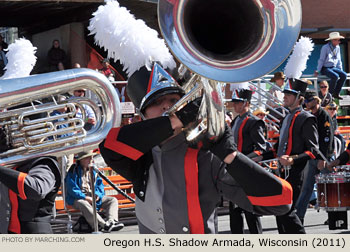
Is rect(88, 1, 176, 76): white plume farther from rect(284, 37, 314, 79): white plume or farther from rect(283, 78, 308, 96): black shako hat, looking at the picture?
rect(284, 37, 314, 79): white plume

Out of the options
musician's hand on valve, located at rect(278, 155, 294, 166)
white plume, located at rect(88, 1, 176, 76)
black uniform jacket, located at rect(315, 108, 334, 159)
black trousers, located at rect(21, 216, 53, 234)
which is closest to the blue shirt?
black uniform jacket, located at rect(315, 108, 334, 159)

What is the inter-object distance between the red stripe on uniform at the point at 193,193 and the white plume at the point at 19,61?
257 cm

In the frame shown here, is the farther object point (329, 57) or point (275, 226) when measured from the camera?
point (329, 57)

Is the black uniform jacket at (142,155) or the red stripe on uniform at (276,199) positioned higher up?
the black uniform jacket at (142,155)

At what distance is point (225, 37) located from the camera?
9.69 ft

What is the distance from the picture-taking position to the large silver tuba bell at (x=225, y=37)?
273cm

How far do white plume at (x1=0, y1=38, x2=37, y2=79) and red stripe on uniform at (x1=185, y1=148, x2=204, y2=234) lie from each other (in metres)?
2.57

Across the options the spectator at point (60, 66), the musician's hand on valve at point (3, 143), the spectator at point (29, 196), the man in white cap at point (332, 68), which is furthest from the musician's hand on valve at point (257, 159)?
the man in white cap at point (332, 68)

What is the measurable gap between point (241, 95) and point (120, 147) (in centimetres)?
588

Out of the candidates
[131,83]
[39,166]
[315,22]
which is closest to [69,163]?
[39,166]

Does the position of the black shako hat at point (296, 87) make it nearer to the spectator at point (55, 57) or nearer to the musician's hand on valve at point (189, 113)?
the musician's hand on valve at point (189, 113)

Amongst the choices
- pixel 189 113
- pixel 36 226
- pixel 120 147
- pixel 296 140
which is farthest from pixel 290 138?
pixel 189 113

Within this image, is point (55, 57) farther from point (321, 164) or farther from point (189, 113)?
point (189, 113)

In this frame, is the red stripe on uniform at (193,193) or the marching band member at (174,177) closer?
the marching band member at (174,177)
